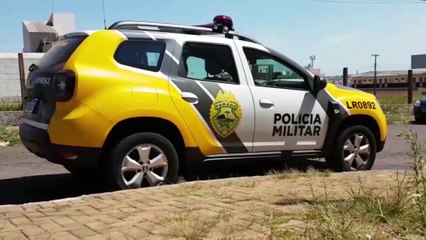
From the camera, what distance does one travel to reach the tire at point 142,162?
576 centimetres

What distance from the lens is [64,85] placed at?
18.5 feet

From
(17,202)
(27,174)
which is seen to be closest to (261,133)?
(17,202)

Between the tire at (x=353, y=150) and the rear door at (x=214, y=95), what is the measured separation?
4.36 feet

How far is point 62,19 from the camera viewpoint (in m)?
34.0

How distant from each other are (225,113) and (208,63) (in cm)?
65

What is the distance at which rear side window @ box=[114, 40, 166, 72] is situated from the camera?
6.04 metres

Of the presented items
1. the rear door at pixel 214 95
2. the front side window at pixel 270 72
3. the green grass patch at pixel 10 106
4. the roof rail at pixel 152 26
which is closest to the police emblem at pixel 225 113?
the rear door at pixel 214 95

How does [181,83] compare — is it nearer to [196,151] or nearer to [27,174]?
[196,151]

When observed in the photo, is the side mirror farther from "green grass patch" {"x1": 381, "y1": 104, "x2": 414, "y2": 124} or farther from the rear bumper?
"green grass patch" {"x1": 381, "y1": 104, "x2": 414, "y2": 124}

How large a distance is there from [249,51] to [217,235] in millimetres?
3512

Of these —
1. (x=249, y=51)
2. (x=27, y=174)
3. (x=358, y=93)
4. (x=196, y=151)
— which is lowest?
(x=27, y=174)

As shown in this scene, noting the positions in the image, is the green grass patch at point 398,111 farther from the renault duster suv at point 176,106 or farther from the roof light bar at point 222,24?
the roof light bar at point 222,24

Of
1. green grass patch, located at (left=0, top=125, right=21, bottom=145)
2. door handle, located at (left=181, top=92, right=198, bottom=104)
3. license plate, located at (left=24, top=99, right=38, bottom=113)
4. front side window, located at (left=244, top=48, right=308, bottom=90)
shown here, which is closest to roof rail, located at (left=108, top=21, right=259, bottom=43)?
front side window, located at (left=244, top=48, right=308, bottom=90)

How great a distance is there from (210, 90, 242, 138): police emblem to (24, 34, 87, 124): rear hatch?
65.0 inches
